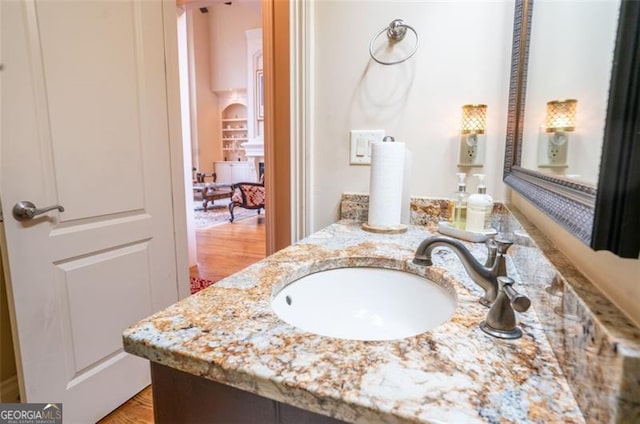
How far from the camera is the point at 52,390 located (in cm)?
120

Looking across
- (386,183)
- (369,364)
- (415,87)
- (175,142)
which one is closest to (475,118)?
(415,87)

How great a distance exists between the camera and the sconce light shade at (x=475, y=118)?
113 centimetres

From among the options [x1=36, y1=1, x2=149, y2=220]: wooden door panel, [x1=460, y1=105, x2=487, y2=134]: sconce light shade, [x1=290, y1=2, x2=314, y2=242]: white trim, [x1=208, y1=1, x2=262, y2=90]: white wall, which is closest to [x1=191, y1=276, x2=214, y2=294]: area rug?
[x1=36, y1=1, x2=149, y2=220]: wooden door panel

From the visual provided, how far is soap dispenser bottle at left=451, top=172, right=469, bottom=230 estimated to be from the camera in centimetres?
110

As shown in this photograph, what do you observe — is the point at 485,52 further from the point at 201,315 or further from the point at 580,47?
the point at 201,315

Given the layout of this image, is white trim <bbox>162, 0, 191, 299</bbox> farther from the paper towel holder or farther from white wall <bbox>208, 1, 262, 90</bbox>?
white wall <bbox>208, 1, 262, 90</bbox>

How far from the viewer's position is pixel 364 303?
88cm

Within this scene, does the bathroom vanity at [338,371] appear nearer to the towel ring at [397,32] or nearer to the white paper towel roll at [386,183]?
the white paper towel roll at [386,183]

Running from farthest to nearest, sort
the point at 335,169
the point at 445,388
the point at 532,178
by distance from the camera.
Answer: the point at 335,169
the point at 532,178
the point at 445,388

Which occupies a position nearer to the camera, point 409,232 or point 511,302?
point 511,302

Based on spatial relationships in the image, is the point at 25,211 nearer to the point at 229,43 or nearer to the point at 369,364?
the point at 369,364

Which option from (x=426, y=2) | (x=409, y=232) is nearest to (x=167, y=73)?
(x=426, y=2)

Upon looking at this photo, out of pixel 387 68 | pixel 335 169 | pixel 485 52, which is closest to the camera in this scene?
pixel 485 52

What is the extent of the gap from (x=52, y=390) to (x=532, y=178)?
1.66 meters
